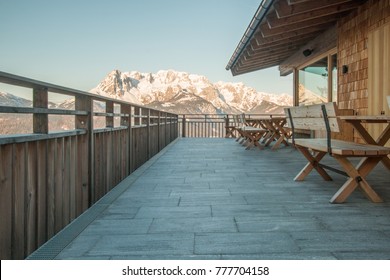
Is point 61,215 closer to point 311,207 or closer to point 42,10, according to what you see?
point 311,207

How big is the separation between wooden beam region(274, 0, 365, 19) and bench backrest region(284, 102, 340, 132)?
2185 mm

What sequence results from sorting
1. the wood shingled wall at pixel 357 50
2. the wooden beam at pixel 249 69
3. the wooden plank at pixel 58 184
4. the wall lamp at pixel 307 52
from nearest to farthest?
the wooden plank at pixel 58 184 → the wood shingled wall at pixel 357 50 → the wall lamp at pixel 307 52 → the wooden beam at pixel 249 69

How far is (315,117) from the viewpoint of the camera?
10.3ft

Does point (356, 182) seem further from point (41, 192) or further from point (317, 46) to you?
point (317, 46)

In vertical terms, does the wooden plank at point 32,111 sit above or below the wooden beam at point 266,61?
below

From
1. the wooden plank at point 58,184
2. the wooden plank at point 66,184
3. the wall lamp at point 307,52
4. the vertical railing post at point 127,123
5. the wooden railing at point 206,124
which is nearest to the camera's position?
the wooden plank at point 58,184

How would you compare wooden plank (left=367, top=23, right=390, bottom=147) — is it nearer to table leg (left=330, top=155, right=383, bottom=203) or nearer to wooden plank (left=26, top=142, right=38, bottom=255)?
table leg (left=330, top=155, right=383, bottom=203)

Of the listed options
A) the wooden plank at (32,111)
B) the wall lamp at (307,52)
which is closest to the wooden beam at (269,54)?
the wall lamp at (307,52)

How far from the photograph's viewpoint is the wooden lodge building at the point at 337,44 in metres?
5.25

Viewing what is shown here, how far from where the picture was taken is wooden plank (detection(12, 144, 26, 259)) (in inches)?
63.2

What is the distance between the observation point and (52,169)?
2021 millimetres

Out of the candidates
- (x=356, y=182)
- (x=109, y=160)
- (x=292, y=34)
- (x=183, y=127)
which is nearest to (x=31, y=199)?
(x=109, y=160)

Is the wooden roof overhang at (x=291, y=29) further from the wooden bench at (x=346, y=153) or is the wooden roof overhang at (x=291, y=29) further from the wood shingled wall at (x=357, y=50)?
the wooden bench at (x=346, y=153)
